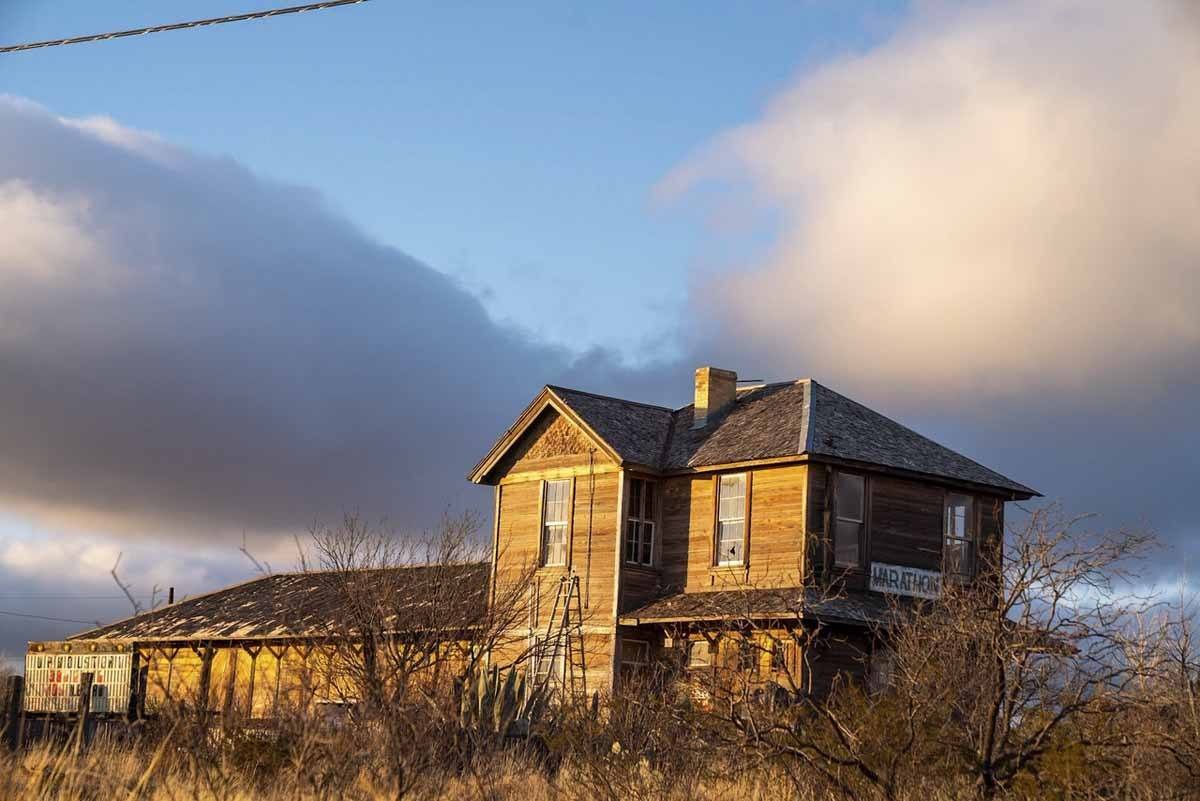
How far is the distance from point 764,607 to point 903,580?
3.91 m

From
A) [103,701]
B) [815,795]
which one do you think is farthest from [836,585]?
[103,701]

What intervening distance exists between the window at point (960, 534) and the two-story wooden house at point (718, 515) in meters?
0.03

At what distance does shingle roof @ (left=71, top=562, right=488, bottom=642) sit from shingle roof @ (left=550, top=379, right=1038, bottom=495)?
15.4 ft

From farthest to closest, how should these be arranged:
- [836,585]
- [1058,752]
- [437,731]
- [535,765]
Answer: [836,585] < [535,765] < [437,731] < [1058,752]

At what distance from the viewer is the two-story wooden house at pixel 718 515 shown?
98.4 ft

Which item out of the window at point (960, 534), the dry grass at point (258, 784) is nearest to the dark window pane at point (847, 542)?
the window at point (960, 534)

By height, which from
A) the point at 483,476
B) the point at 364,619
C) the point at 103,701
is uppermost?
the point at 483,476

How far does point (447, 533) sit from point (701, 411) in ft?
Result: 21.0

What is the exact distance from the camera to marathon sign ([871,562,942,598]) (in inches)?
1198

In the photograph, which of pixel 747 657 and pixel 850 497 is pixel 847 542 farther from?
pixel 747 657

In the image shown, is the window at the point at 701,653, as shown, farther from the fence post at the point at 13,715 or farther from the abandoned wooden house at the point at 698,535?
the fence post at the point at 13,715

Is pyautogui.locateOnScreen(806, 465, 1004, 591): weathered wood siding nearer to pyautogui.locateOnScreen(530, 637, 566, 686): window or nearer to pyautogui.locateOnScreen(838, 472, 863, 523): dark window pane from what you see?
pyautogui.locateOnScreen(838, 472, 863, 523): dark window pane

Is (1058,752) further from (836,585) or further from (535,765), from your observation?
(836,585)

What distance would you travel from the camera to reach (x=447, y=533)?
32531 mm
